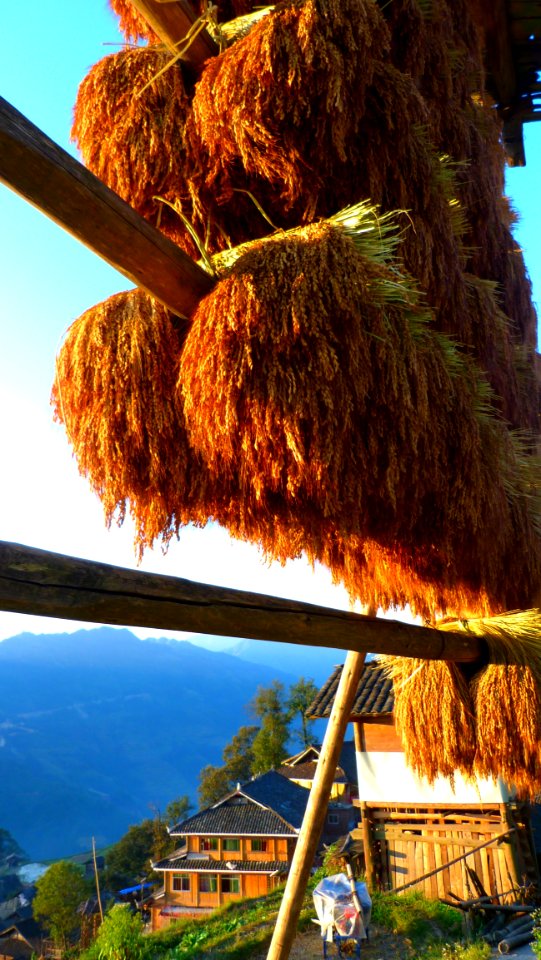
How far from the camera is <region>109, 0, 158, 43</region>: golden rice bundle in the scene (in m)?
1.66

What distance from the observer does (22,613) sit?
3.10 ft

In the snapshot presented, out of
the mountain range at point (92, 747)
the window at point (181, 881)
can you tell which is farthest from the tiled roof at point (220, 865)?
the mountain range at point (92, 747)

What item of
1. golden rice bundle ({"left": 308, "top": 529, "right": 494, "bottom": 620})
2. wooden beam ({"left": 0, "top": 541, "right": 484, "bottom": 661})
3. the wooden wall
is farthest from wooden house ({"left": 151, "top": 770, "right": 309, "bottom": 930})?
wooden beam ({"left": 0, "top": 541, "right": 484, "bottom": 661})

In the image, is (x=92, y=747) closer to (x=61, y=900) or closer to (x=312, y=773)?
(x=61, y=900)

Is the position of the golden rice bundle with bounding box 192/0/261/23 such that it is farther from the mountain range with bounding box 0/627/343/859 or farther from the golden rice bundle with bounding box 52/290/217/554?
the mountain range with bounding box 0/627/343/859

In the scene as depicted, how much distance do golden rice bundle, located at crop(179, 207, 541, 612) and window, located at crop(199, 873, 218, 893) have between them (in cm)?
2331

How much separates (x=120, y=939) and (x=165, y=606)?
12374 millimetres

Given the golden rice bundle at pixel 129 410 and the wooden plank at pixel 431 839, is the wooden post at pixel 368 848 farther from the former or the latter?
the golden rice bundle at pixel 129 410

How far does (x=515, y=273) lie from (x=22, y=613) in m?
2.25

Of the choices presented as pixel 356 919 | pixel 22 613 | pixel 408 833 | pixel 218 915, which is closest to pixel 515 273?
pixel 22 613

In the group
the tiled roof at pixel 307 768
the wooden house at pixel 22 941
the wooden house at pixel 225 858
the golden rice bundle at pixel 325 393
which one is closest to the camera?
the golden rice bundle at pixel 325 393

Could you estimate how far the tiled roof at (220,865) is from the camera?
20297mm

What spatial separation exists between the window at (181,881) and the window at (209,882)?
501 mm

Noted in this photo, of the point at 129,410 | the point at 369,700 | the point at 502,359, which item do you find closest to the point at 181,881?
the point at 369,700
